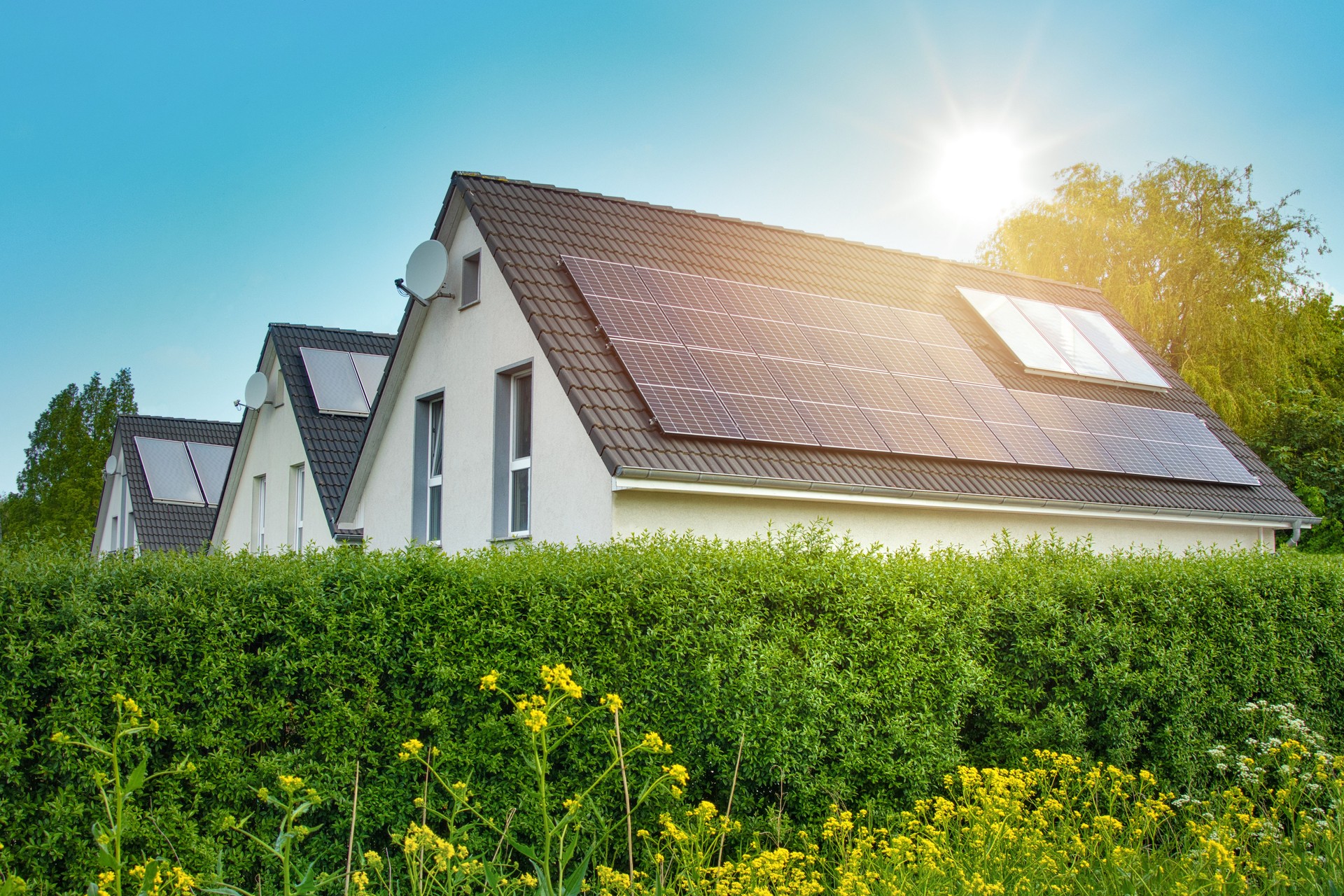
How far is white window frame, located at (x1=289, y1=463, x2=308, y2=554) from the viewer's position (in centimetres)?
2059

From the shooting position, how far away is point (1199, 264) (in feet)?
116

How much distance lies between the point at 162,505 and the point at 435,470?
61.0ft

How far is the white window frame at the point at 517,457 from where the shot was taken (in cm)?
1258

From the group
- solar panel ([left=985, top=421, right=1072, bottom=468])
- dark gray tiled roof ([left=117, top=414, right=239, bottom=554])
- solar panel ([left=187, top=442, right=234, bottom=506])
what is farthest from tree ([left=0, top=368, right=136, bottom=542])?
solar panel ([left=985, top=421, right=1072, bottom=468])

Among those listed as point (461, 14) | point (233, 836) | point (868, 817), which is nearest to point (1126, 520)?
point (868, 817)

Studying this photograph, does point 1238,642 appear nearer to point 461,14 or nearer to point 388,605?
point 388,605

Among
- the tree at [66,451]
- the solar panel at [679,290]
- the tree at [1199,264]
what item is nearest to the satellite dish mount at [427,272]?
the solar panel at [679,290]

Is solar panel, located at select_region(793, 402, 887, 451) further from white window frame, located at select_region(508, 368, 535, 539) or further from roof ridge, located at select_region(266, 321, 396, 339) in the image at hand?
roof ridge, located at select_region(266, 321, 396, 339)

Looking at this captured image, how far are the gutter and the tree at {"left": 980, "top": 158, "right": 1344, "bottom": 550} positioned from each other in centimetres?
1927

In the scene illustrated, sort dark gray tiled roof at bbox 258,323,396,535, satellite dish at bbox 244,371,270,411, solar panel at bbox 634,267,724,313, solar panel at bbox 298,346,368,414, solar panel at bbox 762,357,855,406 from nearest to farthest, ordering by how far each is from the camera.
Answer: solar panel at bbox 762,357,855,406, solar panel at bbox 634,267,724,313, dark gray tiled roof at bbox 258,323,396,535, solar panel at bbox 298,346,368,414, satellite dish at bbox 244,371,270,411

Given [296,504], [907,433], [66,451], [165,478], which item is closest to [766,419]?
[907,433]

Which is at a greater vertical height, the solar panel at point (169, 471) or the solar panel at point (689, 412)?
the solar panel at point (169, 471)

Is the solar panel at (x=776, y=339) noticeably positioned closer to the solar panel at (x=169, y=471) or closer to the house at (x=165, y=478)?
the house at (x=165, y=478)

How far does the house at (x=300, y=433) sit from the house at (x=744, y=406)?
1747mm
